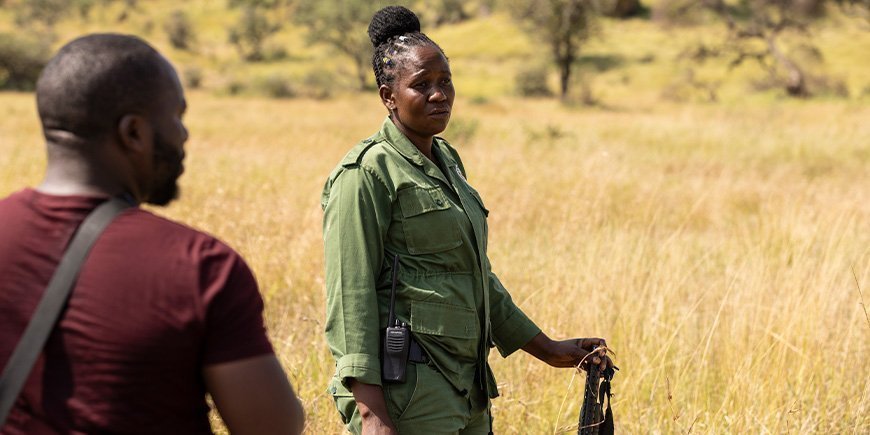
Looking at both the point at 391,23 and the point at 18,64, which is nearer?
the point at 391,23

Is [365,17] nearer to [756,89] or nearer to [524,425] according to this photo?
[756,89]

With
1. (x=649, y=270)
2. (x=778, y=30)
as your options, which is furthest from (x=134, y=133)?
(x=778, y=30)

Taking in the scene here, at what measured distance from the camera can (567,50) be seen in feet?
119

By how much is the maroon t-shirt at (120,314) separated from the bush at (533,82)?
35827 mm

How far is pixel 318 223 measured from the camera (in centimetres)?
697

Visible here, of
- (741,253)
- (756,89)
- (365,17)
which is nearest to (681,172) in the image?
(741,253)

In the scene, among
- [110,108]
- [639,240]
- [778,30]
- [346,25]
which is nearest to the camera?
[110,108]

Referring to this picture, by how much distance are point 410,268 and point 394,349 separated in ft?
0.72

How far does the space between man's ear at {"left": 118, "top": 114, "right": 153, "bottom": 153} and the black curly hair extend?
1.15 m

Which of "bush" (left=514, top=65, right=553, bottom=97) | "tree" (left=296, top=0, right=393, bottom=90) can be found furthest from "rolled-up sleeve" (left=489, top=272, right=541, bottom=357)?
"tree" (left=296, top=0, right=393, bottom=90)

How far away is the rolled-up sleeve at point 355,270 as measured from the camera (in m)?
2.28

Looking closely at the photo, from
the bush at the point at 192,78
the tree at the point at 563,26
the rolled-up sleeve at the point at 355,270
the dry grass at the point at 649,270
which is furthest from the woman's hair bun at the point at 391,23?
the bush at the point at 192,78

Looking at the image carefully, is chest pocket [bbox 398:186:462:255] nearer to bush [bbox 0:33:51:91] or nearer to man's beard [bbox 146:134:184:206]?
man's beard [bbox 146:134:184:206]

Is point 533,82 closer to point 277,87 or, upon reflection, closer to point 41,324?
point 277,87
